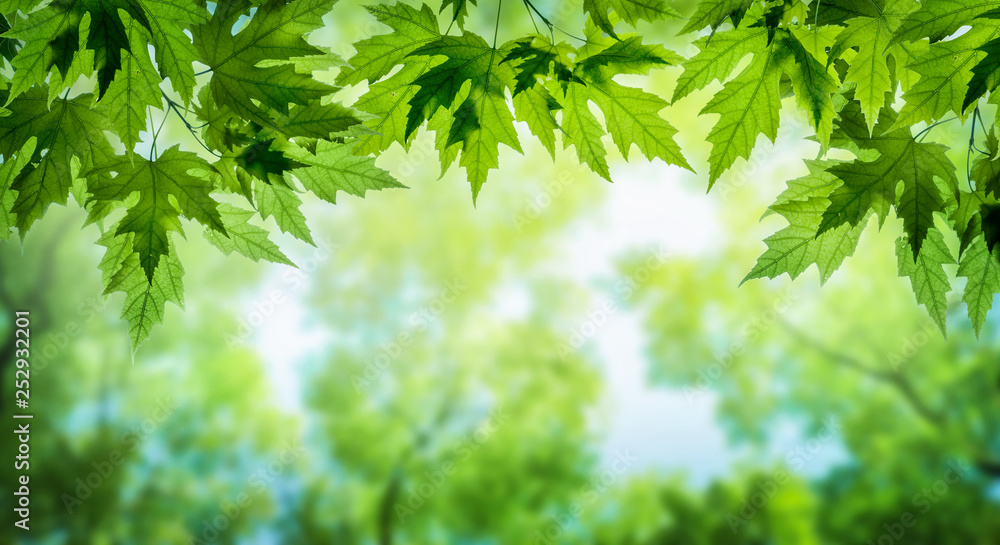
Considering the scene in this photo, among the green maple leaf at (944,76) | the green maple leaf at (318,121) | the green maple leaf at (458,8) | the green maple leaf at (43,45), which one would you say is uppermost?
the green maple leaf at (458,8)

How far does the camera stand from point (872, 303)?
1003 cm

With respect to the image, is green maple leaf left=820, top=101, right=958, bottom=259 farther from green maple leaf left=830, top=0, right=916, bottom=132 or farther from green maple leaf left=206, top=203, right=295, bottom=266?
green maple leaf left=206, top=203, right=295, bottom=266

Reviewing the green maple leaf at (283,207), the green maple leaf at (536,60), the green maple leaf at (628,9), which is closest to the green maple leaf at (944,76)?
the green maple leaf at (628,9)

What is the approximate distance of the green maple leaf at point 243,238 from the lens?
136cm

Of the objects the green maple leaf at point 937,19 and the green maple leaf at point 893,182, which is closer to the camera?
the green maple leaf at point 937,19

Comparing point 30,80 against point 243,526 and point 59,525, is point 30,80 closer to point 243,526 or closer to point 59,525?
point 243,526

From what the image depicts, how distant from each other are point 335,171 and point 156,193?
0.30 m

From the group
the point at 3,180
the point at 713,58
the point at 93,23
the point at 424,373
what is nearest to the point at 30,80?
the point at 93,23

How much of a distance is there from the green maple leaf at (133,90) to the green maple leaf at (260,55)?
0.08 metres

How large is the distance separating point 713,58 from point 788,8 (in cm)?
14

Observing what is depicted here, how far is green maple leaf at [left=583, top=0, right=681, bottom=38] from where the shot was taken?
1060 millimetres

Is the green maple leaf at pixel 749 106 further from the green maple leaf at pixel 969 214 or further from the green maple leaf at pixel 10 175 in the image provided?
the green maple leaf at pixel 10 175

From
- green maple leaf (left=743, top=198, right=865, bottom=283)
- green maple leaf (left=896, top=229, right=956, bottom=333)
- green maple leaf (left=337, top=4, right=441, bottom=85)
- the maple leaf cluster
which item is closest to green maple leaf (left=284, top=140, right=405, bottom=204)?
the maple leaf cluster

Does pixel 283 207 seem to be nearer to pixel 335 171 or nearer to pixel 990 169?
pixel 335 171
